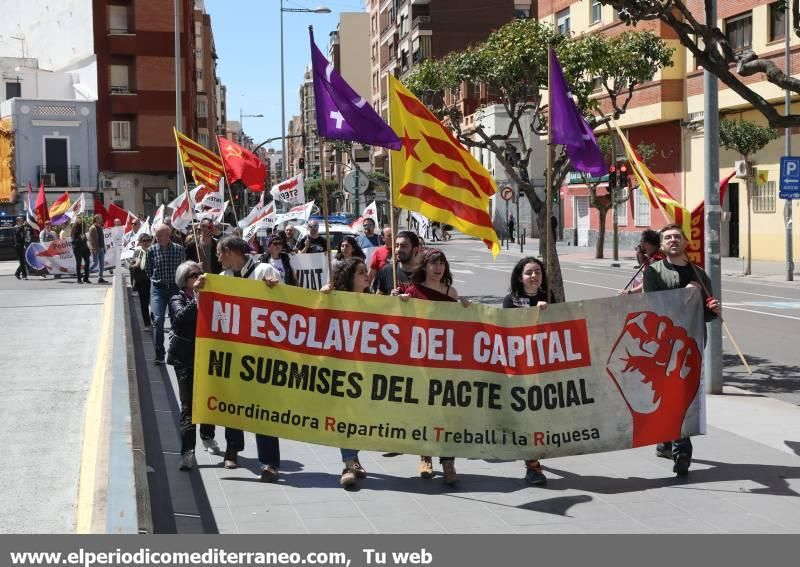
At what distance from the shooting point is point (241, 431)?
311 inches

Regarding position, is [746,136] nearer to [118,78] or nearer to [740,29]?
[740,29]

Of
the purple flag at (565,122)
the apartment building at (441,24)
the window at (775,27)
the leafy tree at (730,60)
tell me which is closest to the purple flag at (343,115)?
the purple flag at (565,122)

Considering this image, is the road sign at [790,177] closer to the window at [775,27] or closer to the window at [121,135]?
the window at [775,27]

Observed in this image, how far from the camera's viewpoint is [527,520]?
6492 millimetres

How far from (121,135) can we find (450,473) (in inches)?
2031

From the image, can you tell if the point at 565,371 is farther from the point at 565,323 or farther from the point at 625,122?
the point at 625,122

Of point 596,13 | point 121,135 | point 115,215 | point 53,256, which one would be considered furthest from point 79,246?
point 121,135

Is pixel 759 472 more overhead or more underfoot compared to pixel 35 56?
more underfoot

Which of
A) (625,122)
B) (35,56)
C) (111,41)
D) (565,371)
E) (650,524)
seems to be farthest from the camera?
(35,56)

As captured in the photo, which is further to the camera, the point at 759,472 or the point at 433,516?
the point at 759,472

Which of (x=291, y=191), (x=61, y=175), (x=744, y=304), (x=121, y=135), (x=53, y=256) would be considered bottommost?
(x=744, y=304)

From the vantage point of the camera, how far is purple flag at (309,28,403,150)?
806 cm
